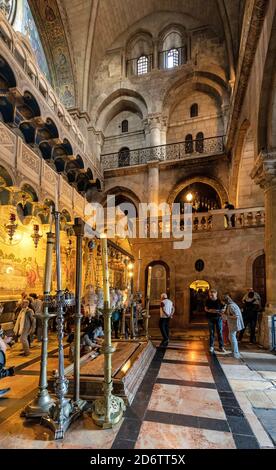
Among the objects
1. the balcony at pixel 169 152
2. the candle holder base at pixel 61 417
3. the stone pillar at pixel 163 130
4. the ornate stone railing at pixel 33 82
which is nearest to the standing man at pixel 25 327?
the candle holder base at pixel 61 417

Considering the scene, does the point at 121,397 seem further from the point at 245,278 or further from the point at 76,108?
the point at 76,108

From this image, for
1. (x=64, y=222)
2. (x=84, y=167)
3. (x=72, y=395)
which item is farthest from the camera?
(x=84, y=167)

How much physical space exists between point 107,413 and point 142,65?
841 inches

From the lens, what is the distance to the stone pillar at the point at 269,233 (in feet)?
24.3

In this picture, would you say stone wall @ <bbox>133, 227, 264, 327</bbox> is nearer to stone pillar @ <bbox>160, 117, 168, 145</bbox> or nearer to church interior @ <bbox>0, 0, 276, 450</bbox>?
church interior @ <bbox>0, 0, 276, 450</bbox>

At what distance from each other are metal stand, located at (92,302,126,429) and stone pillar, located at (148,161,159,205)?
45.2 ft

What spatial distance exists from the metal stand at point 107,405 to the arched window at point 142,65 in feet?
65.5

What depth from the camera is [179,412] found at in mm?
3461

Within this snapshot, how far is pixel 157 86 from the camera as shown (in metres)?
18.1

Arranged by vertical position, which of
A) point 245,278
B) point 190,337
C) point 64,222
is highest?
point 64,222

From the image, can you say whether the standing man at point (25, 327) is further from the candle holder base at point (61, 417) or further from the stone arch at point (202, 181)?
the stone arch at point (202, 181)

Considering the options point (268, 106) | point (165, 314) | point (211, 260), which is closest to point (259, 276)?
point (211, 260)

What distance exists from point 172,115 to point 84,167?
25.9 feet

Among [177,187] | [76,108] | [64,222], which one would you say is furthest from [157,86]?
[64,222]
